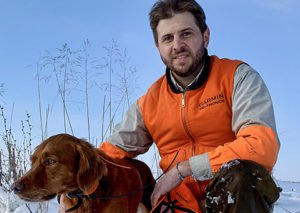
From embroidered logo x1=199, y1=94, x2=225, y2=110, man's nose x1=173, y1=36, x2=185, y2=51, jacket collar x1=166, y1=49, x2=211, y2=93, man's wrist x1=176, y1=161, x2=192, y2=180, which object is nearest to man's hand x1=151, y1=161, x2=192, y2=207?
man's wrist x1=176, y1=161, x2=192, y2=180

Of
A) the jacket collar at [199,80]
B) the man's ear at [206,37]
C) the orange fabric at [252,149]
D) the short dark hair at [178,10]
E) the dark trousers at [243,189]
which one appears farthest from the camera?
the man's ear at [206,37]

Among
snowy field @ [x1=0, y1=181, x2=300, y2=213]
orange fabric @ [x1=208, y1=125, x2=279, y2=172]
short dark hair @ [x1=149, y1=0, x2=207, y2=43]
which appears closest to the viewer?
orange fabric @ [x1=208, y1=125, x2=279, y2=172]

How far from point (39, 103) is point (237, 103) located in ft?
9.84

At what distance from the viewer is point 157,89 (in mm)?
2961

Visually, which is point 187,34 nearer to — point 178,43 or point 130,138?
point 178,43

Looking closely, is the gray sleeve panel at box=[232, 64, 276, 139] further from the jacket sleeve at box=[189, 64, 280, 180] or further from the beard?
the beard

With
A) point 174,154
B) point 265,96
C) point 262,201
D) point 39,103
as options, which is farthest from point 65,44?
point 262,201

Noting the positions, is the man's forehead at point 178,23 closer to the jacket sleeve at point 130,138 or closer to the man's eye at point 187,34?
the man's eye at point 187,34

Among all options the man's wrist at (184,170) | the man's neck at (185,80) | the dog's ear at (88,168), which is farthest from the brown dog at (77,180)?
the man's neck at (185,80)

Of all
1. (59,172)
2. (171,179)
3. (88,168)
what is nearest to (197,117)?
(171,179)

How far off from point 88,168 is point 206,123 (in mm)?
769

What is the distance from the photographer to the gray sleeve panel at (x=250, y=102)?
234 cm

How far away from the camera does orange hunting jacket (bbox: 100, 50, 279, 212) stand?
223 centimetres

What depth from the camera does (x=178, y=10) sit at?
2.81 m
